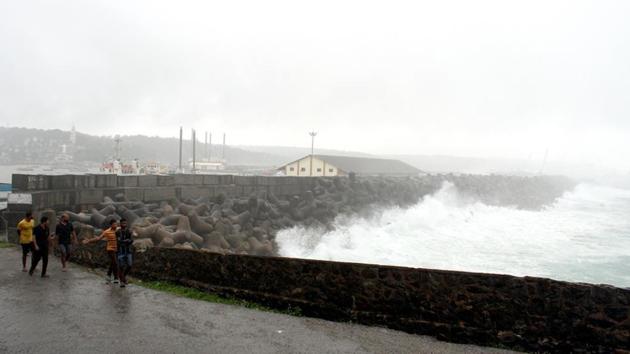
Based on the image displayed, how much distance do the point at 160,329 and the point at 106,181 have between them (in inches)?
496

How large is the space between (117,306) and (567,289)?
692 cm

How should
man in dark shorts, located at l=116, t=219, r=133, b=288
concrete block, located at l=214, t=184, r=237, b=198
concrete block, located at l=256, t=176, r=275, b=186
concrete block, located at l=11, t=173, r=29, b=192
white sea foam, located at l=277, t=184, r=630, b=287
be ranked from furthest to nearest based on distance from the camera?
concrete block, located at l=256, t=176, r=275, b=186
concrete block, located at l=214, t=184, r=237, b=198
white sea foam, located at l=277, t=184, r=630, b=287
concrete block, located at l=11, t=173, r=29, b=192
man in dark shorts, located at l=116, t=219, r=133, b=288

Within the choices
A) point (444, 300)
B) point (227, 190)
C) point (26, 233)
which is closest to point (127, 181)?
point (227, 190)

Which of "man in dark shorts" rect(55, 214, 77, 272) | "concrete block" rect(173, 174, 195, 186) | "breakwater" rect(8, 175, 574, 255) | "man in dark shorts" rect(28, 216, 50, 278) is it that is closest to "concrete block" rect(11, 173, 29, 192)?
"breakwater" rect(8, 175, 574, 255)

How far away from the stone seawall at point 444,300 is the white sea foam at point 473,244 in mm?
10568

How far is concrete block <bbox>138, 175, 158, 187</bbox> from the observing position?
19.2 metres

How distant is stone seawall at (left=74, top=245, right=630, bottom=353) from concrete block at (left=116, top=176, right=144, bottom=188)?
11.2m

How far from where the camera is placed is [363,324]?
731cm

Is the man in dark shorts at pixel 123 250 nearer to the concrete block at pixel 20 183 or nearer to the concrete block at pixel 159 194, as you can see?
the concrete block at pixel 20 183

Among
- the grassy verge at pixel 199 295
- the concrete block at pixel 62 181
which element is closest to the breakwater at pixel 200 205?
the concrete block at pixel 62 181

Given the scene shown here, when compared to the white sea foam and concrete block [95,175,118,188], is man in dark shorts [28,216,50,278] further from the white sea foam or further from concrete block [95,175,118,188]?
the white sea foam

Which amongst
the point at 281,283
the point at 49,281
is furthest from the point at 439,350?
the point at 49,281

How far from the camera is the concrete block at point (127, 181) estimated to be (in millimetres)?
18531

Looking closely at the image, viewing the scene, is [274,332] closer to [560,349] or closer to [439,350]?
[439,350]
